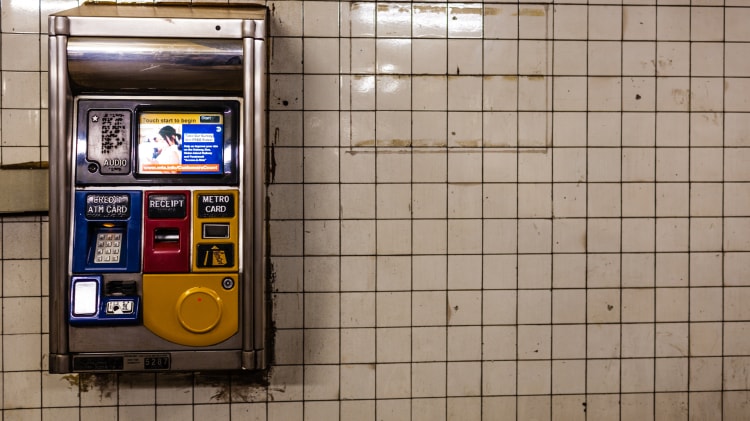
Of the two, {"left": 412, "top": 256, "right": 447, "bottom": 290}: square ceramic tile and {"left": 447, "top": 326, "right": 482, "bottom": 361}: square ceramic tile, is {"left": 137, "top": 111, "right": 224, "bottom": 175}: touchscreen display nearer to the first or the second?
{"left": 412, "top": 256, "right": 447, "bottom": 290}: square ceramic tile

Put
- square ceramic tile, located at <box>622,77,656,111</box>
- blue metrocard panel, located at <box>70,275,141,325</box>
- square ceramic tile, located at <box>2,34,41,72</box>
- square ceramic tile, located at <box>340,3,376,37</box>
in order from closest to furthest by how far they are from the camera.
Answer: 1. blue metrocard panel, located at <box>70,275,141,325</box>
2. square ceramic tile, located at <box>2,34,41,72</box>
3. square ceramic tile, located at <box>340,3,376,37</box>
4. square ceramic tile, located at <box>622,77,656,111</box>

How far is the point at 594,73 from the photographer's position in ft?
9.11

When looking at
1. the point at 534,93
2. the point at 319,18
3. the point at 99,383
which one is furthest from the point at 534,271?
the point at 99,383

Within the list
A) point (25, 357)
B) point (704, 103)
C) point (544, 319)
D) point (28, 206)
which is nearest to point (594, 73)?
point (704, 103)

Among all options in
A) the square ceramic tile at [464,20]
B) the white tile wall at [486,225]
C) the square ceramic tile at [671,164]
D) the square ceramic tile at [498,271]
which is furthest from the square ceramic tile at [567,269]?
the square ceramic tile at [464,20]

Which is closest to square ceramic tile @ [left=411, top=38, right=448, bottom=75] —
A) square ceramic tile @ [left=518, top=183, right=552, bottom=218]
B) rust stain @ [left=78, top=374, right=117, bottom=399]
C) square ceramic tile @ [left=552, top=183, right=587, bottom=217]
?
square ceramic tile @ [left=518, top=183, right=552, bottom=218]

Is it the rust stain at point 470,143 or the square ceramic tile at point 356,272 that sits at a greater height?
the rust stain at point 470,143

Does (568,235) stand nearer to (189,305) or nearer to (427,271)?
(427,271)

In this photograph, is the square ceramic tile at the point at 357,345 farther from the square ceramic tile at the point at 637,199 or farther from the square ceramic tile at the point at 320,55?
the square ceramic tile at the point at 637,199

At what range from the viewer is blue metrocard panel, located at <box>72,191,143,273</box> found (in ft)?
7.16

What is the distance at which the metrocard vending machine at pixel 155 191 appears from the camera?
2.19 meters

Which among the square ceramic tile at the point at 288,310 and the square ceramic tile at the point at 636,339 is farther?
the square ceramic tile at the point at 636,339

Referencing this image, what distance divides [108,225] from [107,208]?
0.07 metres

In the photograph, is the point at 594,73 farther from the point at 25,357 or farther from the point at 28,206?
the point at 25,357
